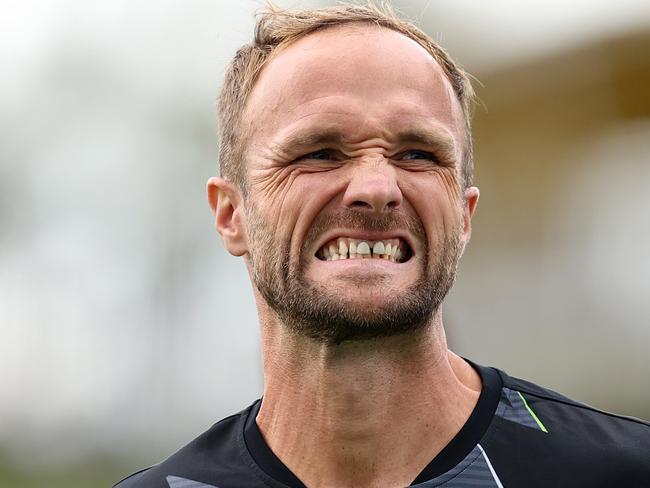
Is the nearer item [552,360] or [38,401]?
[552,360]

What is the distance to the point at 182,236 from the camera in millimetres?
14156

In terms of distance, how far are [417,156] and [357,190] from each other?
27 centimetres

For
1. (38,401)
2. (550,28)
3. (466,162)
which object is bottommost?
(38,401)

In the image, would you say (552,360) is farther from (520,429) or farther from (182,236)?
(520,429)

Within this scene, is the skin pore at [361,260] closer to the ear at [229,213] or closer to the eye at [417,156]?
A: the eye at [417,156]

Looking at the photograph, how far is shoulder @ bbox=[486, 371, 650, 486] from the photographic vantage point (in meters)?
2.73

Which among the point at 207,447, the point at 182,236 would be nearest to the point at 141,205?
the point at 182,236

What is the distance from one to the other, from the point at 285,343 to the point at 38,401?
11372 mm

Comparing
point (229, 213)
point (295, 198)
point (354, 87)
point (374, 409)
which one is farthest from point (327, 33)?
point (374, 409)

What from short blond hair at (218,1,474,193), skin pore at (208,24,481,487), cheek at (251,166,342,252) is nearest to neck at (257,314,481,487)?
skin pore at (208,24,481,487)

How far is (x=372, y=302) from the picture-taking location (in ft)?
8.73

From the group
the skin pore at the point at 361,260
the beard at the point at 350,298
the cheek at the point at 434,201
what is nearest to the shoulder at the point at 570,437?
the skin pore at the point at 361,260

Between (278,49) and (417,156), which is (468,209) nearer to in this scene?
(417,156)

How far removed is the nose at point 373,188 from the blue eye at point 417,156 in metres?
0.10
